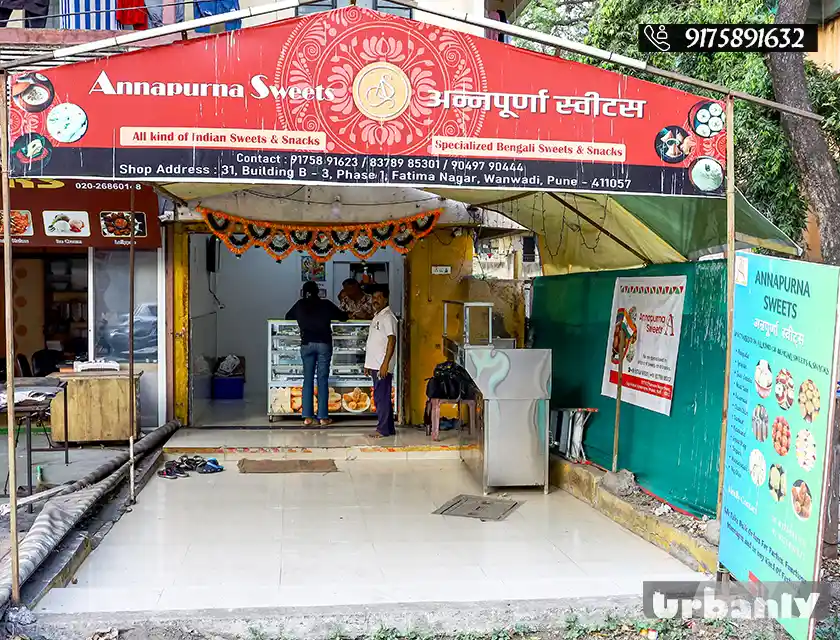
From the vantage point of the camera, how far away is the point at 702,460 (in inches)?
235

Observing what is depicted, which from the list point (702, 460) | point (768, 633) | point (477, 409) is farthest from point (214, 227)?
point (768, 633)

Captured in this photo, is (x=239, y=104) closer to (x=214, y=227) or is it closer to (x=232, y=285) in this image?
(x=214, y=227)

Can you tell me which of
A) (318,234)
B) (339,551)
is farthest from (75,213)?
(339,551)

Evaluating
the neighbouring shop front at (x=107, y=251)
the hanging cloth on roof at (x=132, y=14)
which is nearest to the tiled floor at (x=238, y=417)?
the neighbouring shop front at (x=107, y=251)

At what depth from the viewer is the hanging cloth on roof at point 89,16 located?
32.3 ft

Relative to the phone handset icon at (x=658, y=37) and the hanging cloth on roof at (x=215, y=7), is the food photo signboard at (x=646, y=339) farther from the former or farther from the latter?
the hanging cloth on roof at (x=215, y=7)

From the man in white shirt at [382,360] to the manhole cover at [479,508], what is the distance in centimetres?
238

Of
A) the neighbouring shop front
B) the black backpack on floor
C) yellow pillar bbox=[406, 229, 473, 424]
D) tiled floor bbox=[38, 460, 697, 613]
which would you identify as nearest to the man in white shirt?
the black backpack on floor

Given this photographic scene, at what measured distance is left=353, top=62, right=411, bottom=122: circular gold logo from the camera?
505cm

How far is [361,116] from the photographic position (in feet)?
16.5

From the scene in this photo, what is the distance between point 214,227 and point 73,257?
450 cm

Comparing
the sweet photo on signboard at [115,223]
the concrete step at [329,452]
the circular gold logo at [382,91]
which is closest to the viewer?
the circular gold logo at [382,91]

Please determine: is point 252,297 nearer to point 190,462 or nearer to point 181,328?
point 181,328
